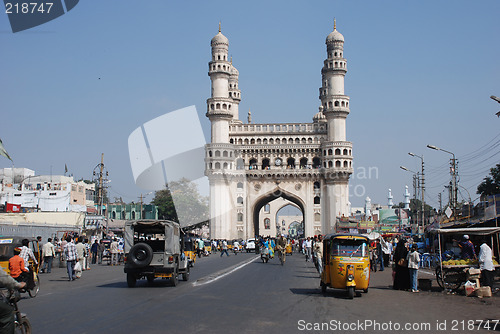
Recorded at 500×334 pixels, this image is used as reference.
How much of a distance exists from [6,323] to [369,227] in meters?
44.5

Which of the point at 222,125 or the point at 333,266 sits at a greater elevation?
the point at 222,125

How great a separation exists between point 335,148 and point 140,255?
49.8 meters

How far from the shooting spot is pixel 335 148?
6262 cm

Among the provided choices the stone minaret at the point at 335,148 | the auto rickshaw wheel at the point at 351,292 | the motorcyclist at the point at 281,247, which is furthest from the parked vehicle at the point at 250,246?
the auto rickshaw wheel at the point at 351,292

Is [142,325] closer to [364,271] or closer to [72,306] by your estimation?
[72,306]

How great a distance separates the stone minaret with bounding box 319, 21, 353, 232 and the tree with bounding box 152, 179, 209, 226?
1808 centimetres

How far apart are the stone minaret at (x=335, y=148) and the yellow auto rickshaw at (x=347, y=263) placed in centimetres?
4981

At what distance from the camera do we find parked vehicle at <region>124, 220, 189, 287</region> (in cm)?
1452

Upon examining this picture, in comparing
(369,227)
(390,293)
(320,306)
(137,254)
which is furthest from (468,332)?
(369,227)

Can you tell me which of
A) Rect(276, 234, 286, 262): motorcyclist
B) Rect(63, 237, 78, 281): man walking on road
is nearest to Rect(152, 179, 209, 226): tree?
Rect(276, 234, 286, 262): motorcyclist

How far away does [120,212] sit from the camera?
7906 centimetres

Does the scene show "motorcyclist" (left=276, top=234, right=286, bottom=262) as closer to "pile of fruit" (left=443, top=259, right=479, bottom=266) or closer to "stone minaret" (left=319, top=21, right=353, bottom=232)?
"pile of fruit" (left=443, top=259, right=479, bottom=266)

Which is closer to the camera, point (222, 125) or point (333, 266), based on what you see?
point (333, 266)

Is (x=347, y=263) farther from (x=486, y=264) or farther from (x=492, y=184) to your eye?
(x=492, y=184)
